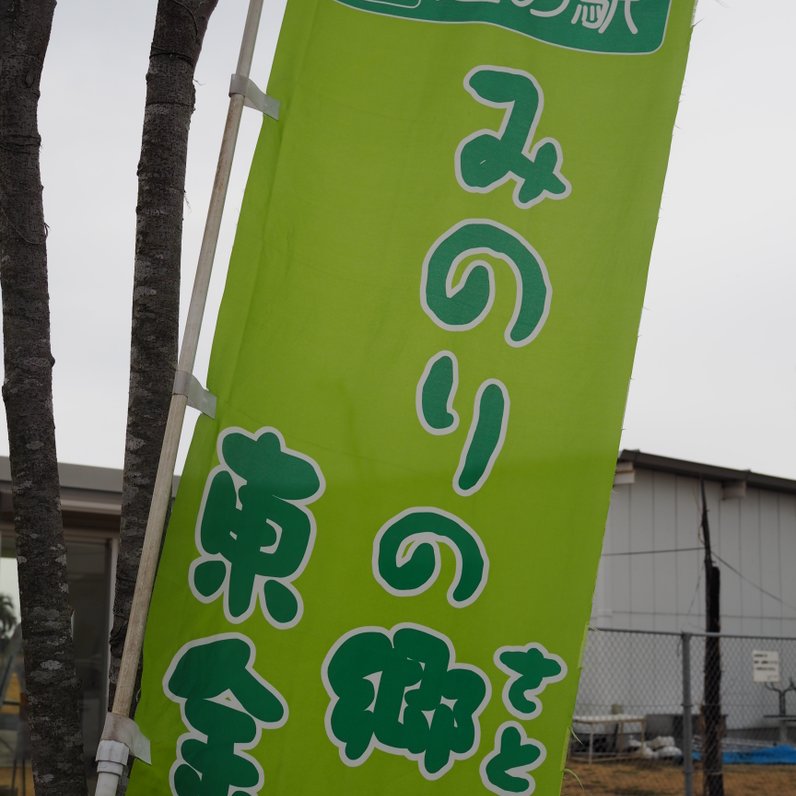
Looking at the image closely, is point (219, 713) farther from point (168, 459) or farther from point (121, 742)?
point (168, 459)

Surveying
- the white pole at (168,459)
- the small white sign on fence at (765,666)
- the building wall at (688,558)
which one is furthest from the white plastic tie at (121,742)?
the building wall at (688,558)

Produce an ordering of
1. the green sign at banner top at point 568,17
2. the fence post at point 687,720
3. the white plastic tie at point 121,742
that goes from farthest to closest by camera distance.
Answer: the fence post at point 687,720 → the green sign at banner top at point 568,17 → the white plastic tie at point 121,742

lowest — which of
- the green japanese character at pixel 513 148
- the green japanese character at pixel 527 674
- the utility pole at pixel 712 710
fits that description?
the green japanese character at pixel 527 674

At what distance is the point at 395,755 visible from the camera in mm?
2371

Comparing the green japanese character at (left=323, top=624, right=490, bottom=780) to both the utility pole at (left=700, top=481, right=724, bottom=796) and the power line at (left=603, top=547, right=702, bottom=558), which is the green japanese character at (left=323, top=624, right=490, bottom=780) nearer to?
the utility pole at (left=700, top=481, right=724, bottom=796)

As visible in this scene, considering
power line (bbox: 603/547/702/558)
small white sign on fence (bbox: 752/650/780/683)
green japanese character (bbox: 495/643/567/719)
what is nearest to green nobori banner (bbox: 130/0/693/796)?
green japanese character (bbox: 495/643/567/719)

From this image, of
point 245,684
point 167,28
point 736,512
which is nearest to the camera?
point 245,684

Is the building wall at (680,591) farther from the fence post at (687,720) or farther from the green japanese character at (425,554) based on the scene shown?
the green japanese character at (425,554)

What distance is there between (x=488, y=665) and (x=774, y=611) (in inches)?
719

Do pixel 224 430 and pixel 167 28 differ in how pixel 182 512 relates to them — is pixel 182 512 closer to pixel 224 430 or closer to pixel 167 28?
pixel 224 430

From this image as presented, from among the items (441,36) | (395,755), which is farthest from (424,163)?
(395,755)

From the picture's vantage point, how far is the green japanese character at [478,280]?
100 inches

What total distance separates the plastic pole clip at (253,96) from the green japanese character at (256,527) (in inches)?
30.4

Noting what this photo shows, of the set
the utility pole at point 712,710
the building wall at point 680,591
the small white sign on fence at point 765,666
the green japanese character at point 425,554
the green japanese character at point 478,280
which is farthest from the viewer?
the building wall at point 680,591
